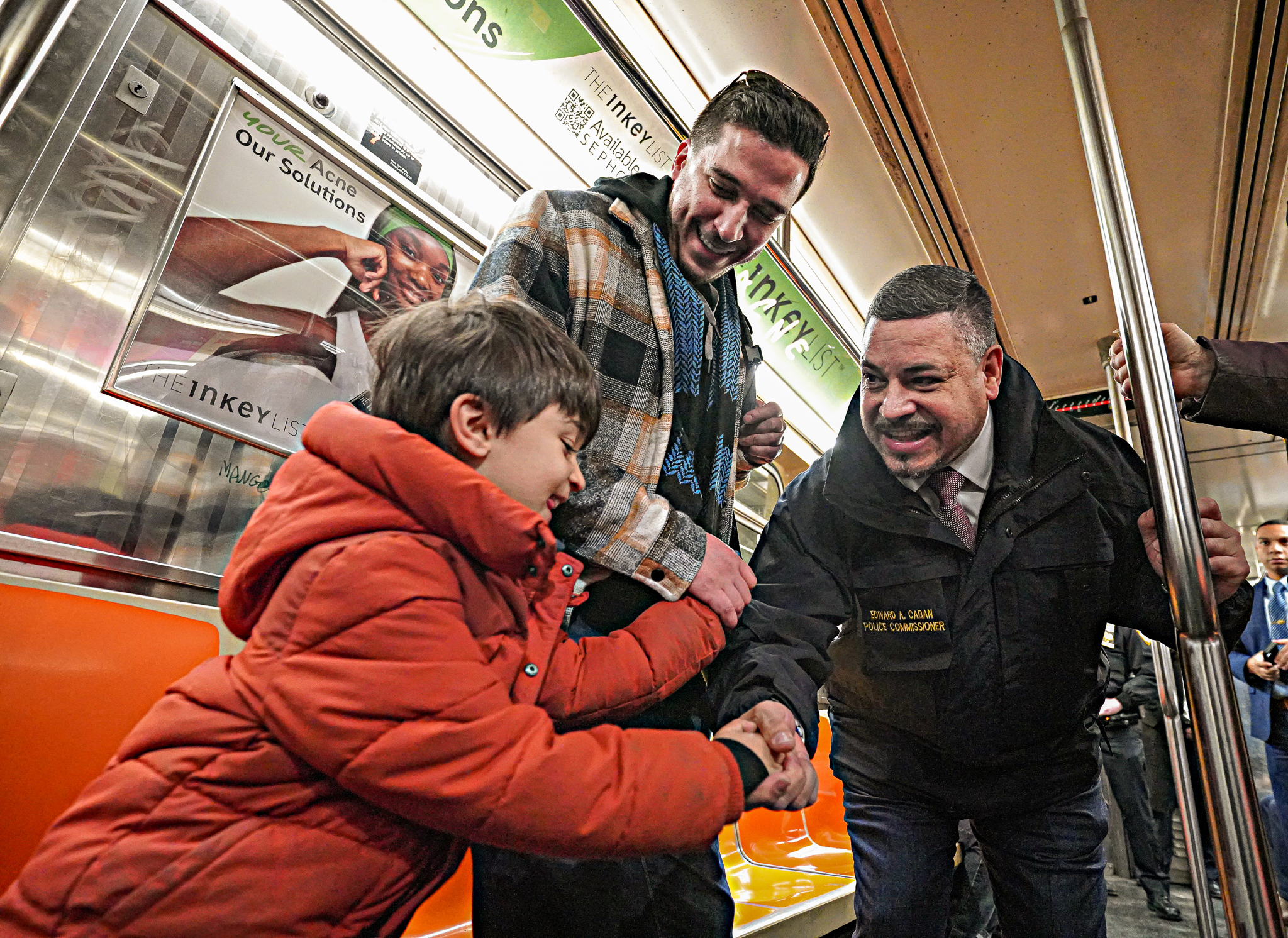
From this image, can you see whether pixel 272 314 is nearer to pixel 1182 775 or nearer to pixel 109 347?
pixel 109 347

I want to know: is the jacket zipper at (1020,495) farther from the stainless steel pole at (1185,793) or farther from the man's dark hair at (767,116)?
the man's dark hair at (767,116)

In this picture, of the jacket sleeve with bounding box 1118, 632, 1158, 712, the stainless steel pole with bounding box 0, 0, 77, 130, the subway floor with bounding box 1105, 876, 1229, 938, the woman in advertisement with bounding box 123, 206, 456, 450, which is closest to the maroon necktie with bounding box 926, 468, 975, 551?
the woman in advertisement with bounding box 123, 206, 456, 450

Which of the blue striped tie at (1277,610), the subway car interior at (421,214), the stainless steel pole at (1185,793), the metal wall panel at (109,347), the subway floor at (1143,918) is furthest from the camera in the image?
the blue striped tie at (1277,610)

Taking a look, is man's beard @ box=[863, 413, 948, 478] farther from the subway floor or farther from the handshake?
the subway floor

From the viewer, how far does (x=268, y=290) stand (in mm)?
1540

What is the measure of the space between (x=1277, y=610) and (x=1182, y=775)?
4174mm

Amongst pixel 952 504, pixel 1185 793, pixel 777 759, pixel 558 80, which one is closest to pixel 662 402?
pixel 777 759

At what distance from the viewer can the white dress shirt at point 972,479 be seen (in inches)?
58.4

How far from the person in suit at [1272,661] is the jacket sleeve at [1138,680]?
0.48 meters

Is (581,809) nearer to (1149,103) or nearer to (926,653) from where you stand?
(926,653)

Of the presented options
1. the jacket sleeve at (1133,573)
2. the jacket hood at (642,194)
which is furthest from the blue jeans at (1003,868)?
the jacket hood at (642,194)

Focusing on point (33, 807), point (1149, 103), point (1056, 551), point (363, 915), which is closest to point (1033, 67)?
point (1149, 103)

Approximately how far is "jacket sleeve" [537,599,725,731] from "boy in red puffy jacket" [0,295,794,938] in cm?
6

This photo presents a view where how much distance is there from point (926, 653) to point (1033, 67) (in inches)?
90.2
